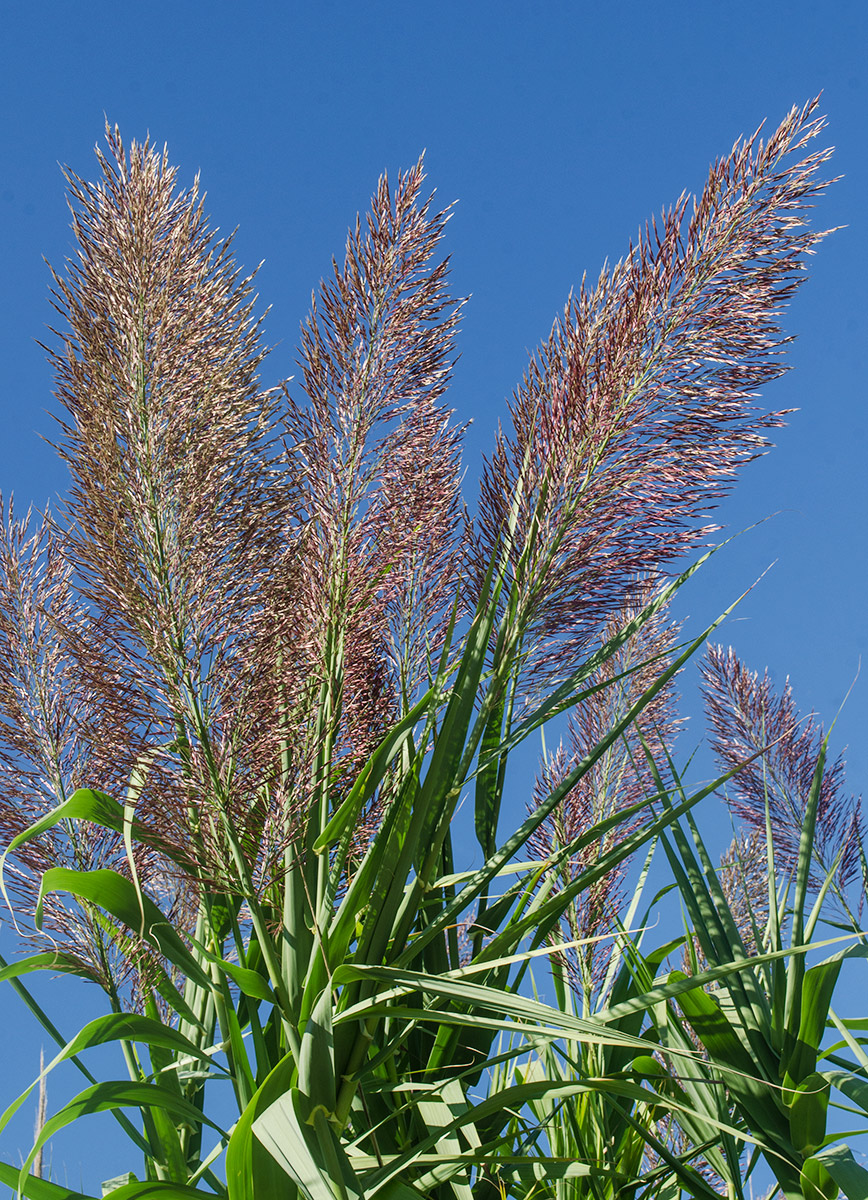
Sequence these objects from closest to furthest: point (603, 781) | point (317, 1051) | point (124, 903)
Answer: point (317, 1051) < point (124, 903) < point (603, 781)

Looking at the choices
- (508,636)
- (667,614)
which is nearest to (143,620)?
(508,636)

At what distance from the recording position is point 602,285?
4.60 ft

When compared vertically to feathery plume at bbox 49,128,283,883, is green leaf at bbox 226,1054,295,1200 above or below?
below

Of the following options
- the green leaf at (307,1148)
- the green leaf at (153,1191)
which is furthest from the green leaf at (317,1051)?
the green leaf at (153,1191)

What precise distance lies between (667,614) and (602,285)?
0.82 meters

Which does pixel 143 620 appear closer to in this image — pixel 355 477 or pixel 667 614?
pixel 355 477

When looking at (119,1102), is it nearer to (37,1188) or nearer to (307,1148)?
(37,1188)

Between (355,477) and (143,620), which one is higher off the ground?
(355,477)

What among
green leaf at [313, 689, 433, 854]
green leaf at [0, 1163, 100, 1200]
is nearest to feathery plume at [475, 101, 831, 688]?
green leaf at [313, 689, 433, 854]

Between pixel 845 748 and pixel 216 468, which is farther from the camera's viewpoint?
pixel 845 748

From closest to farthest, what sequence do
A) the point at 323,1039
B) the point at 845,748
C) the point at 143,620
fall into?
the point at 323,1039 < the point at 143,620 < the point at 845,748

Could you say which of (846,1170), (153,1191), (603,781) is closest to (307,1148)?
(153,1191)

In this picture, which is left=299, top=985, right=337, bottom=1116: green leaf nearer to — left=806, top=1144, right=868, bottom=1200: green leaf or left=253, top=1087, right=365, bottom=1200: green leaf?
left=253, top=1087, right=365, bottom=1200: green leaf

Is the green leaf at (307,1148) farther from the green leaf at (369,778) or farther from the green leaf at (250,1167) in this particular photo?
the green leaf at (369,778)
